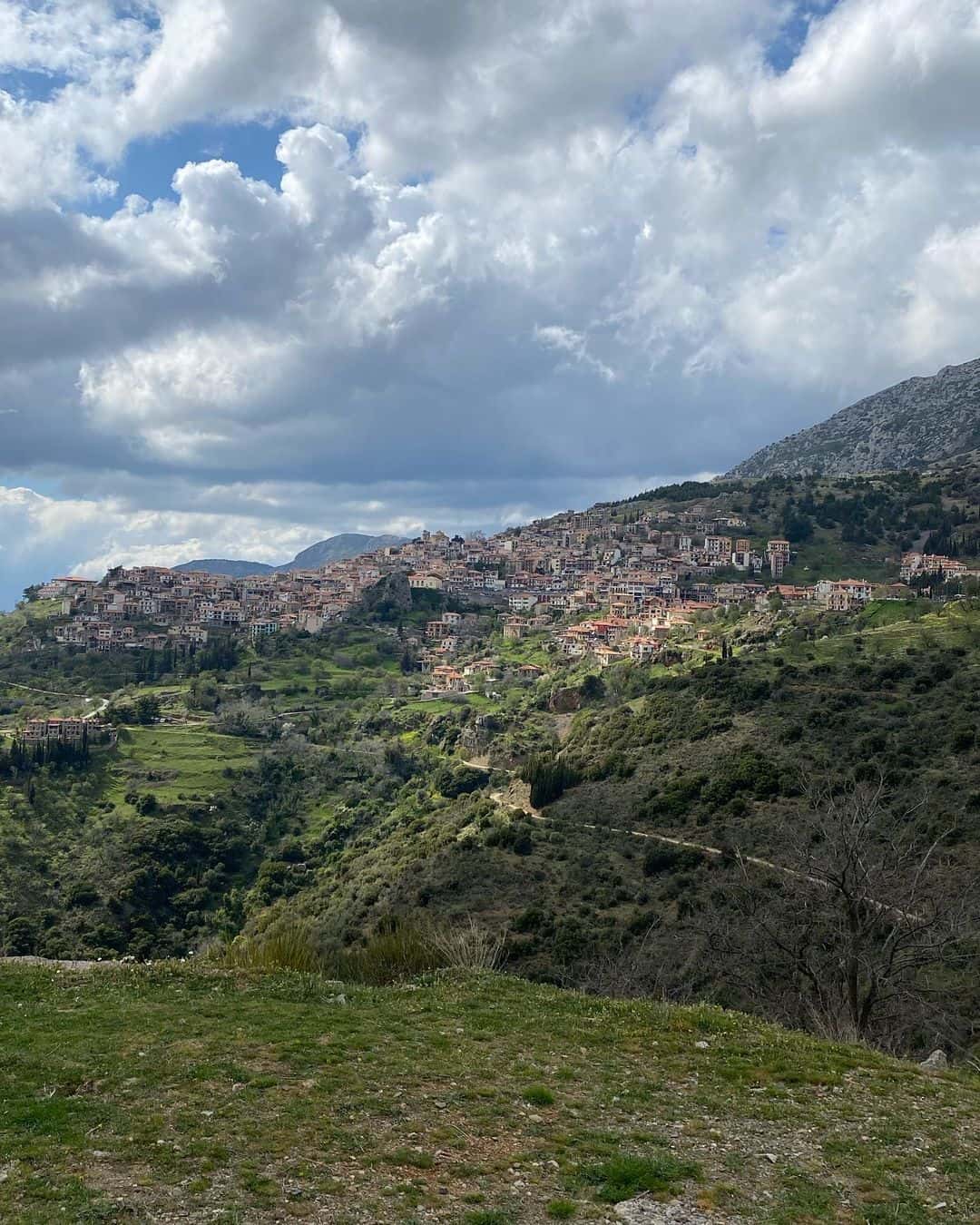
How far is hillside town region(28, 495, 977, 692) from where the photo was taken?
10175cm

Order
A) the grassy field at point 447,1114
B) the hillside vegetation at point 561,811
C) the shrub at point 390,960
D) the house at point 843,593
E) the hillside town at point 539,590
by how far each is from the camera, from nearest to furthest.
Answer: the grassy field at point 447,1114 → the shrub at point 390,960 → the hillside vegetation at point 561,811 → the house at point 843,593 → the hillside town at point 539,590

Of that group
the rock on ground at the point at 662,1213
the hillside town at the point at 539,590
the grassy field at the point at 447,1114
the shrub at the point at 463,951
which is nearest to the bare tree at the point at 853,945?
the grassy field at the point at 447,1114

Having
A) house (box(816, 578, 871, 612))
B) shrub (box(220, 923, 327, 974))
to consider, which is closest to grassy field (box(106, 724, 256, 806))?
shrub (box(220, 923, 327, 974))

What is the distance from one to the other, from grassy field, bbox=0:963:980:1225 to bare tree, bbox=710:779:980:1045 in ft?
11.1

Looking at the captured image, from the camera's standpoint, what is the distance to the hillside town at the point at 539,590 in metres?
102

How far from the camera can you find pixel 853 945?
13820 millimetres

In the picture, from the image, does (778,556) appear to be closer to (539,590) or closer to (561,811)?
(539,590)

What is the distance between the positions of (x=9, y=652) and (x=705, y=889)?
4441 inches

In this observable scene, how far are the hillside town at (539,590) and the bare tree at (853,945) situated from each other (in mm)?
64915

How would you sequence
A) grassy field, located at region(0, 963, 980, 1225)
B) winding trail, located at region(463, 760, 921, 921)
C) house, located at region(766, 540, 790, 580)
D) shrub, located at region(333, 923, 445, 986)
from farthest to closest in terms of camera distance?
house, located at region(766, 540, 790, 580) < winding trail, located at region(463, 760, 921, 921) < shrub, located at region(333, 923, 445, 986) < grassy field, located at region(0, 963, 980, 1225)

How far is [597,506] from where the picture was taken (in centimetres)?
19500

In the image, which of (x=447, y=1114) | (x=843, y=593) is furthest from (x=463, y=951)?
(x=843, y=593)

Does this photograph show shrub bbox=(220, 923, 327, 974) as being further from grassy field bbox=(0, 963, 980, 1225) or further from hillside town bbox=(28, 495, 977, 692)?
hillside town bbox=(28, 495, 977, 692)

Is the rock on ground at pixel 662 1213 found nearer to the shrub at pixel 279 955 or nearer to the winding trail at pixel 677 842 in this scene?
the shrub at pixel 279 955
